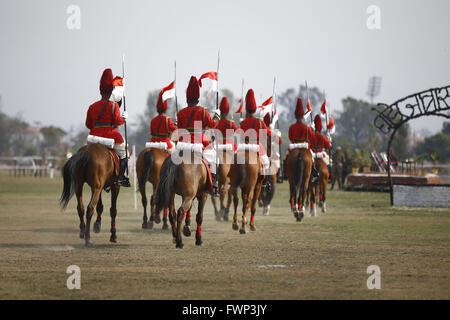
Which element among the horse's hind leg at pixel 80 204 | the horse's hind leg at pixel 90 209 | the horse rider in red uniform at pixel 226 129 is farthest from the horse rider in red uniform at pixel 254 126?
the horse's hind leg at pixel 80 204

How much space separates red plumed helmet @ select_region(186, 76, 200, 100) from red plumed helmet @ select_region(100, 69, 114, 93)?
1.59 metres

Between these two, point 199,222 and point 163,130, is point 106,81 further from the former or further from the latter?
point 163,130

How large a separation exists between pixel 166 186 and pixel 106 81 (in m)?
2.75

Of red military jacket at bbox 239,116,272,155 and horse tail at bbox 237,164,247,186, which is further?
red military jacket at bbox 239,116,272,155

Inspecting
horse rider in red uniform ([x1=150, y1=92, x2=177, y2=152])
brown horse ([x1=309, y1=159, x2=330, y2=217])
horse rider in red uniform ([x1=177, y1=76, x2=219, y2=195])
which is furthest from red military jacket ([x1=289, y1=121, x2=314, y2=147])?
horse rider in red uniform ([x1=177, y1=76, x2=219, y2=195])

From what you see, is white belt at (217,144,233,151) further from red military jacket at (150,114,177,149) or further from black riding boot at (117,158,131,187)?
black riding boot at (117,158,131,187)

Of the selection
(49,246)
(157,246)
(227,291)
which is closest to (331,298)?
(227,291)

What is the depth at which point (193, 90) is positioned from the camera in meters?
14.5

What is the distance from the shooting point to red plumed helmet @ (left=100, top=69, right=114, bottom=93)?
1482 cm

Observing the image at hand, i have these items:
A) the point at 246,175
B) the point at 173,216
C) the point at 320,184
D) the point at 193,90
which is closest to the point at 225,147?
the point at 246,175

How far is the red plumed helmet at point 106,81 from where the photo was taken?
583 inches

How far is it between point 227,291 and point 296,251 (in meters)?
4.46
